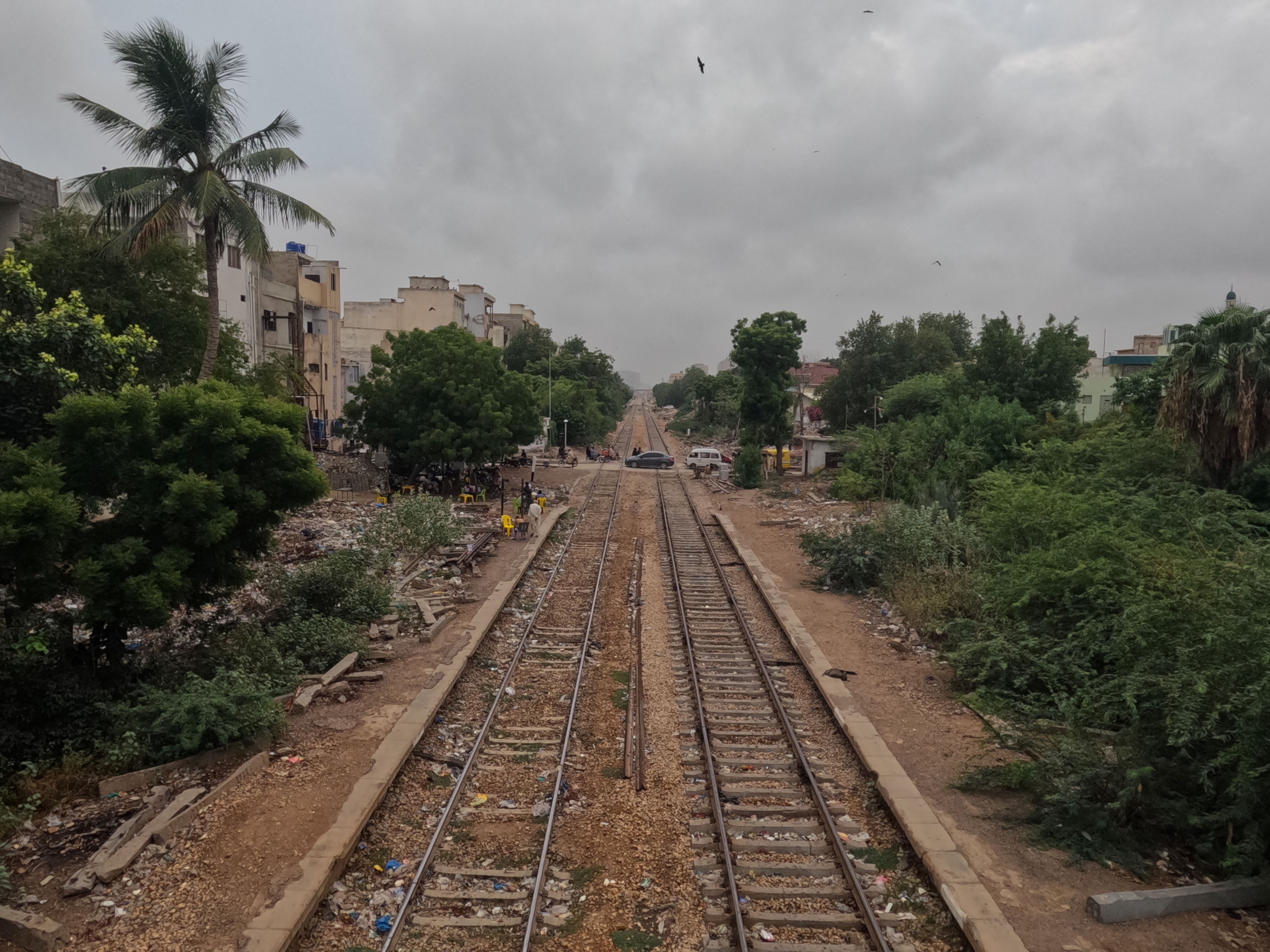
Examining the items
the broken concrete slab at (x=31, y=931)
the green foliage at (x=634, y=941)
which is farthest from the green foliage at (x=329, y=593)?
the green foliage at (x=634, y=941)

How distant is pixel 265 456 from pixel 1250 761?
32.0 feet

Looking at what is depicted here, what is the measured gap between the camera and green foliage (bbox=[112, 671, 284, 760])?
26.8 feet

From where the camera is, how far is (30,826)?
704cm

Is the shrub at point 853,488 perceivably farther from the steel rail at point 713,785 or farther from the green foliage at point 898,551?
the steel rail at point 713,785

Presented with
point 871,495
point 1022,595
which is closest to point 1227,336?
point 1022,595

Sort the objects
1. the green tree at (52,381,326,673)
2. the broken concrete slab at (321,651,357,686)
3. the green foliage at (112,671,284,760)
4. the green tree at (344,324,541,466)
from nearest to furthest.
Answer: the green foliage at (112,671,284,760), the green tree at (52,381,326,673), the broken concrete slab at (321,651,357,686), the green tree at (344,324,541,466)

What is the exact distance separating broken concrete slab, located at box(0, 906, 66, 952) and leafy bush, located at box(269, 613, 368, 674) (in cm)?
526

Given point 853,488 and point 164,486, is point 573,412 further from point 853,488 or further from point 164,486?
point 164,486

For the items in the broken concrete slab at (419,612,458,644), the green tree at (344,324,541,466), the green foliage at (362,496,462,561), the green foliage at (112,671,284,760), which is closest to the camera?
the green foliage at (112,671,284,760)

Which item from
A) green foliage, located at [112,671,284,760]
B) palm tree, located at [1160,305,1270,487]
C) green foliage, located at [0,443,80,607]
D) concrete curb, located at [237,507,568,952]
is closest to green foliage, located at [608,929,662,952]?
concrete curb, located at [237,507,568,952]

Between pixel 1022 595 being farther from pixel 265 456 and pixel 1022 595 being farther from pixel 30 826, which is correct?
pixel 30 826

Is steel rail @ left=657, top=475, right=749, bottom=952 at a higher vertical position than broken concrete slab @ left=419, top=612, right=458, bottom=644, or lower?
lower

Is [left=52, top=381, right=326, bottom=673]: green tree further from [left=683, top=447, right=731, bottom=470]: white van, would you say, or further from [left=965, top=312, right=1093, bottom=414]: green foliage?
[left=683, top=447, right=731, bottom=470]: white van

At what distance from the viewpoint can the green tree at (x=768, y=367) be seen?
35500 mm
